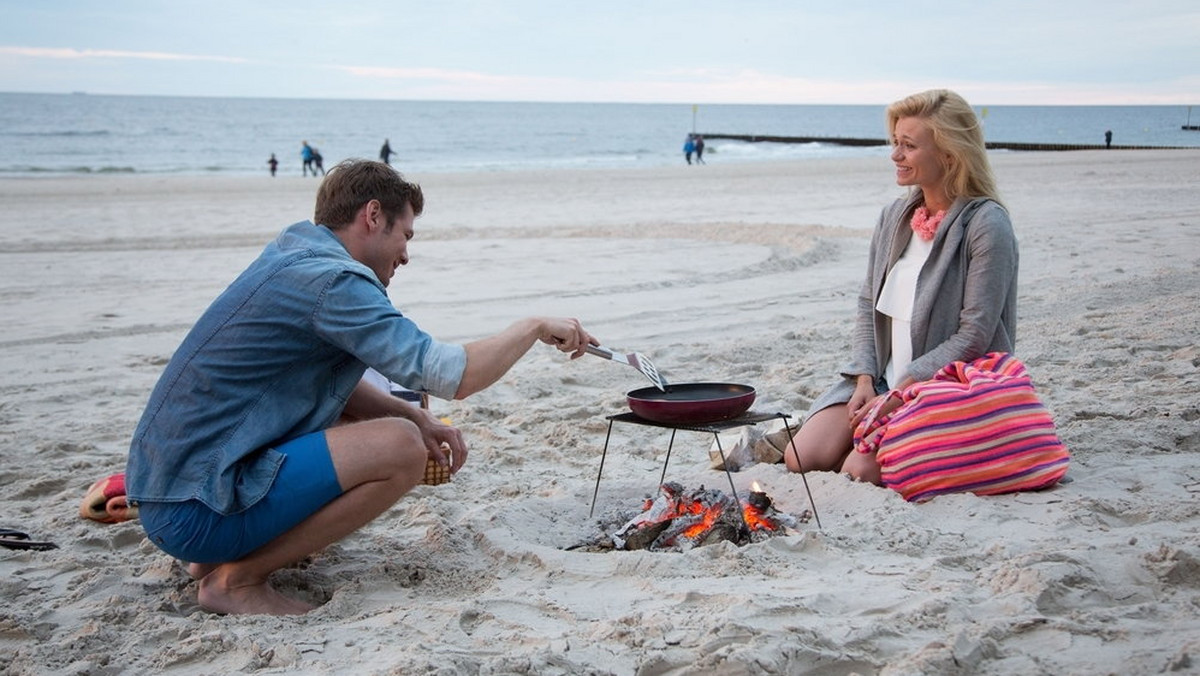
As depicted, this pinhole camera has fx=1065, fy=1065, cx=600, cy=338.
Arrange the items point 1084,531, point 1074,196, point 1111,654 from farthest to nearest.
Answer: point 1074,196 → point 1084,531 → point 1111,654

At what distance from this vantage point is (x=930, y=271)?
4.30m

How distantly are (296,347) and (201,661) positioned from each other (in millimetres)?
942

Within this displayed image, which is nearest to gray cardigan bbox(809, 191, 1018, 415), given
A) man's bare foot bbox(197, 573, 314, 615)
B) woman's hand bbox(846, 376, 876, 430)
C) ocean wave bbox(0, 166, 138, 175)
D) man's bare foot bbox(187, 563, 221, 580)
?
woman's hand bbox(846, 376, 876, 430)

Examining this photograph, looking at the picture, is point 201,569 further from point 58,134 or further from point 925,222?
point 58,134

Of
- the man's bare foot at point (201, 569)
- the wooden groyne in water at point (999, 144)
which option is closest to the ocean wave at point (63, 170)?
the wooden groyne in water at point (999, 144)

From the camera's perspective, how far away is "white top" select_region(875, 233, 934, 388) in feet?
14.5

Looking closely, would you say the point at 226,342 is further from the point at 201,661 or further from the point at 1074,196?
the point at 1074,196

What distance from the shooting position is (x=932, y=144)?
13.9ft

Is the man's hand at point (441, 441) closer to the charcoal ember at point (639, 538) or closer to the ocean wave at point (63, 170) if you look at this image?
the charcoal ember at point (639, 538)

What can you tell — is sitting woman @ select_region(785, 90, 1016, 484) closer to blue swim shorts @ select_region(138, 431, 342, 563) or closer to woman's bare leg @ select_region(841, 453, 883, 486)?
woman's bare leg @ select_region(841, 453, 883, 486)

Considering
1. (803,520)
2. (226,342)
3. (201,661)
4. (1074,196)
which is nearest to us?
(201,661)

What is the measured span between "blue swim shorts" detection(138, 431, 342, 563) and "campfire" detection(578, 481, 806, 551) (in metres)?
1.07

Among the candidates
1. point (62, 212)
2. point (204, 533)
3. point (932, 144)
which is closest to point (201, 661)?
point (204, 533)

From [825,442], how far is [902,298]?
687 mm
